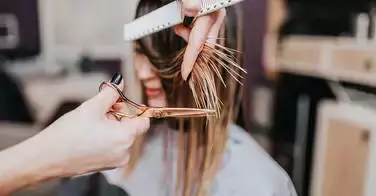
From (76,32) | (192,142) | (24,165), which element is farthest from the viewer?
(76,32)

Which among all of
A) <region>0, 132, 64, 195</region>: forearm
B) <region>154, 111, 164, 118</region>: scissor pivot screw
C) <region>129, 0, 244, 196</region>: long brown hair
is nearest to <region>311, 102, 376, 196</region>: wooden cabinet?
<region>129, 0, 244, 196</region>: long brown hair

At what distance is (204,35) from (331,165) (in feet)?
1.35

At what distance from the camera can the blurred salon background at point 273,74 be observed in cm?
76

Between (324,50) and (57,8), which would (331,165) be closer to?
(324,50)

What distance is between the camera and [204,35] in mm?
605

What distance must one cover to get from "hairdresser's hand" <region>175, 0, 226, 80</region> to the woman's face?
0.08 m

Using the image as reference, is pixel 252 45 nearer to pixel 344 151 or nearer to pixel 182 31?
pixel 182 31

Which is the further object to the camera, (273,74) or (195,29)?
(273,74)

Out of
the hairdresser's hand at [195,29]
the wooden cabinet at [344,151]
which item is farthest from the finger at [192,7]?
the wooden cabinet at [344,151]

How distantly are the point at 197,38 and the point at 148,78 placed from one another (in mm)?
145

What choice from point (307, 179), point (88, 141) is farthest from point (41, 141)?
point (307, 179)

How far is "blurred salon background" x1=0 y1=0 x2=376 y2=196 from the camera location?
762 millimetres

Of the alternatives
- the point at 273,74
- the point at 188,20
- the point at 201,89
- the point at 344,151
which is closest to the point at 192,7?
the point at 188,20

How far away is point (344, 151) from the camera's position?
0.86 metres
